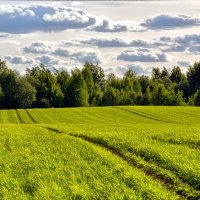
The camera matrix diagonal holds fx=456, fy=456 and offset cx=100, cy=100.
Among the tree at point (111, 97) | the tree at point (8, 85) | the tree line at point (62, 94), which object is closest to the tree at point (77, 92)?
Result: the tree line at point (62, 94)

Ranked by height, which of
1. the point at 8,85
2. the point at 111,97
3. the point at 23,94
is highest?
the point at 8,85

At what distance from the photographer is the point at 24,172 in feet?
105

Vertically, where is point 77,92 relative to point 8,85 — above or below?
below

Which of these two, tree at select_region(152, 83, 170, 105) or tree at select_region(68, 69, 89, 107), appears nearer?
tree at select_region(68, 69, 89, 107)

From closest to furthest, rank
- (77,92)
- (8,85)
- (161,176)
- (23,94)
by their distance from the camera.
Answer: (161,176) → (23,94) → (8,85) → (77,92)

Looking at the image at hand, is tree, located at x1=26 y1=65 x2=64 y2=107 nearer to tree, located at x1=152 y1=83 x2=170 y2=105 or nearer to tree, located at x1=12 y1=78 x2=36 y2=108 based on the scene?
tree, located at x1=12 y1=78 x2=36 y2=108

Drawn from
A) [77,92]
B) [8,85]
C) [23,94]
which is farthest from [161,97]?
[8,85]

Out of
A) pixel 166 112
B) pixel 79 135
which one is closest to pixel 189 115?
pixel 166 112

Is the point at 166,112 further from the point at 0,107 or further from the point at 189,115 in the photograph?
the point at 0,107

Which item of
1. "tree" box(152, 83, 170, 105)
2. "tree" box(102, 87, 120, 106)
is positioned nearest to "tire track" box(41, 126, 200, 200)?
"tree" box(152, 83, 170, 105)

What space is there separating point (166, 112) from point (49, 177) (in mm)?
88160

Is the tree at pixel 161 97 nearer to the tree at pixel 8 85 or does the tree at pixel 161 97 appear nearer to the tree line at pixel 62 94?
the tree line at pixel 62 94

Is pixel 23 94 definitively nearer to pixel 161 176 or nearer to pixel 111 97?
pixel 111 97

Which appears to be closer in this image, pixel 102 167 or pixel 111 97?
pixel 102 167
